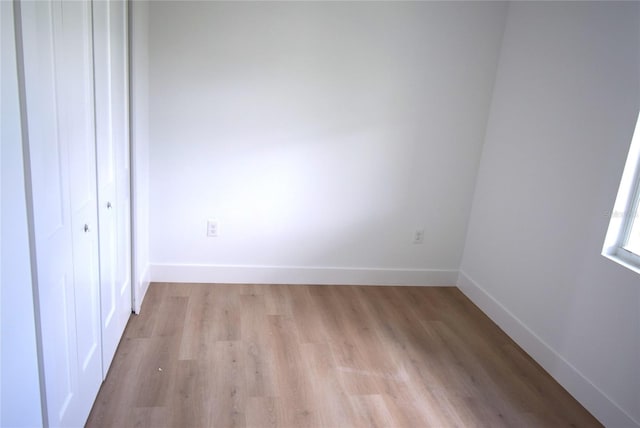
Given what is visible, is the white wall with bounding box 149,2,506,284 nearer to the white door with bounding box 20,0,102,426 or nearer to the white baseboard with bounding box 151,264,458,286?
the white baseboard with bounding box 151,264,458,286

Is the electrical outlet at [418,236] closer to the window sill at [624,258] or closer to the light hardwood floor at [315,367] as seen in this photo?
the light hardwood floor at [315,367]

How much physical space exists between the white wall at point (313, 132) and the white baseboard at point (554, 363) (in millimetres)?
558

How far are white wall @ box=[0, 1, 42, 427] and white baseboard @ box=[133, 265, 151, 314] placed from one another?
59.8 inches

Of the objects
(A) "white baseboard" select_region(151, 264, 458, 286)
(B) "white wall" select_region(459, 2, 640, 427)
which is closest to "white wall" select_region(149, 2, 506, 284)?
(A) "white baseboard" select_region(151, 264, 458, 286)

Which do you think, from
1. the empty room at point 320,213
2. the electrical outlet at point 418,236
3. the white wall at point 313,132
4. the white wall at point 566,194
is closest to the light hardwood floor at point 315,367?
the empty room at point 320,213

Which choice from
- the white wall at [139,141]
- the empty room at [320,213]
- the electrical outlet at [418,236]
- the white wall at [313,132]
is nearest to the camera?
the empty room at [320,213]

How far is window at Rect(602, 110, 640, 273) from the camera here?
7.07ft

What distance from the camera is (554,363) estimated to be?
Result: 8.38 feet

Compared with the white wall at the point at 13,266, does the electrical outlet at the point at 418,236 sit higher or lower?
lower

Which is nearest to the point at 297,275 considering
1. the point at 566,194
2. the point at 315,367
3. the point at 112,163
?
the point at 315,367

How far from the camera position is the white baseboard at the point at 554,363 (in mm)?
2173

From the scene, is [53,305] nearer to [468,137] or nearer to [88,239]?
[88,239]

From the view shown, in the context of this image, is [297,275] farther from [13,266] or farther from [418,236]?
[13,266]

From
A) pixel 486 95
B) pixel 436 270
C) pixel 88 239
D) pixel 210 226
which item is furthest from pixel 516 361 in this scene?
pixel 88 239
